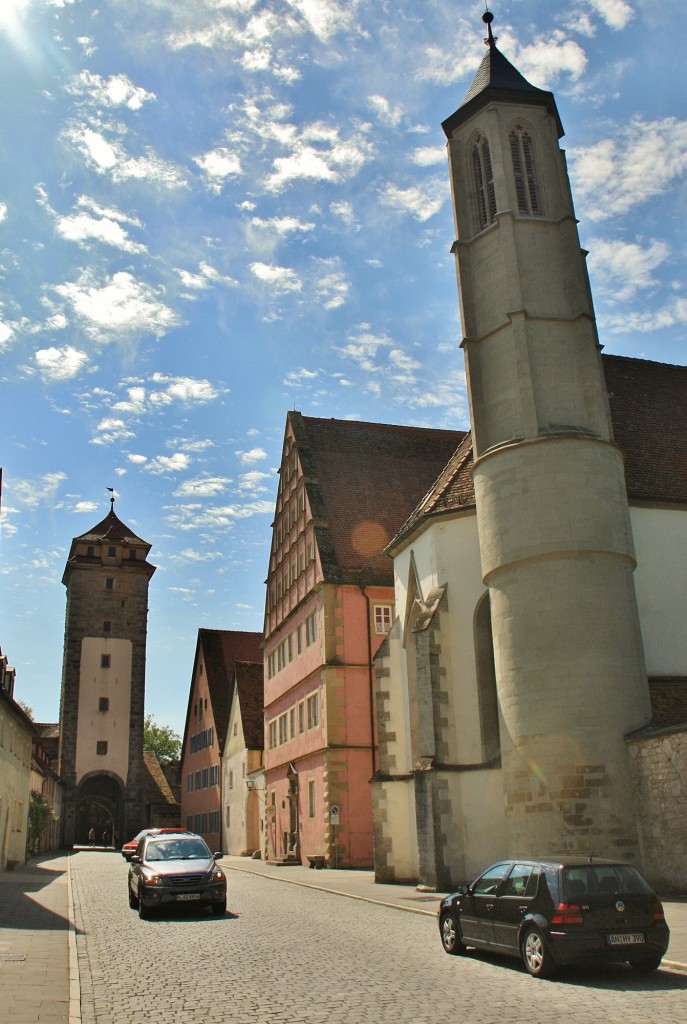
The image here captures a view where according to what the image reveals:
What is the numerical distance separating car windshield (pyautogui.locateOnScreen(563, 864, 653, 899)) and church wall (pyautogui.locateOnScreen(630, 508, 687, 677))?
481 inches

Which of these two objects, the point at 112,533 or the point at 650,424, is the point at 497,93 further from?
the point at 112,533

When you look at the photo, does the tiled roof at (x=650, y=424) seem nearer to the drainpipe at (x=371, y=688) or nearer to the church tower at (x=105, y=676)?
the drainpipe at (x=371, y=688)

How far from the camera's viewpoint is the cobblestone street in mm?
8094

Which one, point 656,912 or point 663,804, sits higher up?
point 663,804

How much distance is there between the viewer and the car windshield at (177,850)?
17672 mm

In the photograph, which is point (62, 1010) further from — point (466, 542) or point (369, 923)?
point (466, 542)

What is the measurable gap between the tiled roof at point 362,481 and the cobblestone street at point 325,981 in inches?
753

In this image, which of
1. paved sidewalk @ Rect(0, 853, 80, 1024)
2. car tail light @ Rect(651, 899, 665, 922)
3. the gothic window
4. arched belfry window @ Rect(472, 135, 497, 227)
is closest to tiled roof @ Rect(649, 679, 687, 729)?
the gothic window

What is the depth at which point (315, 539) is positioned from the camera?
3447 cm

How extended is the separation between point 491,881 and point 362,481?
26.7m

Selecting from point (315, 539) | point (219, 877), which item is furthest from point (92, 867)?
point (219, 877)

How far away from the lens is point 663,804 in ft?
55.6

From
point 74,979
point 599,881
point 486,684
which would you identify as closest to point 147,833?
point 486,684

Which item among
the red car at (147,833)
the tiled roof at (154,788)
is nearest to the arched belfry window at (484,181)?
the red car at (147,833)
